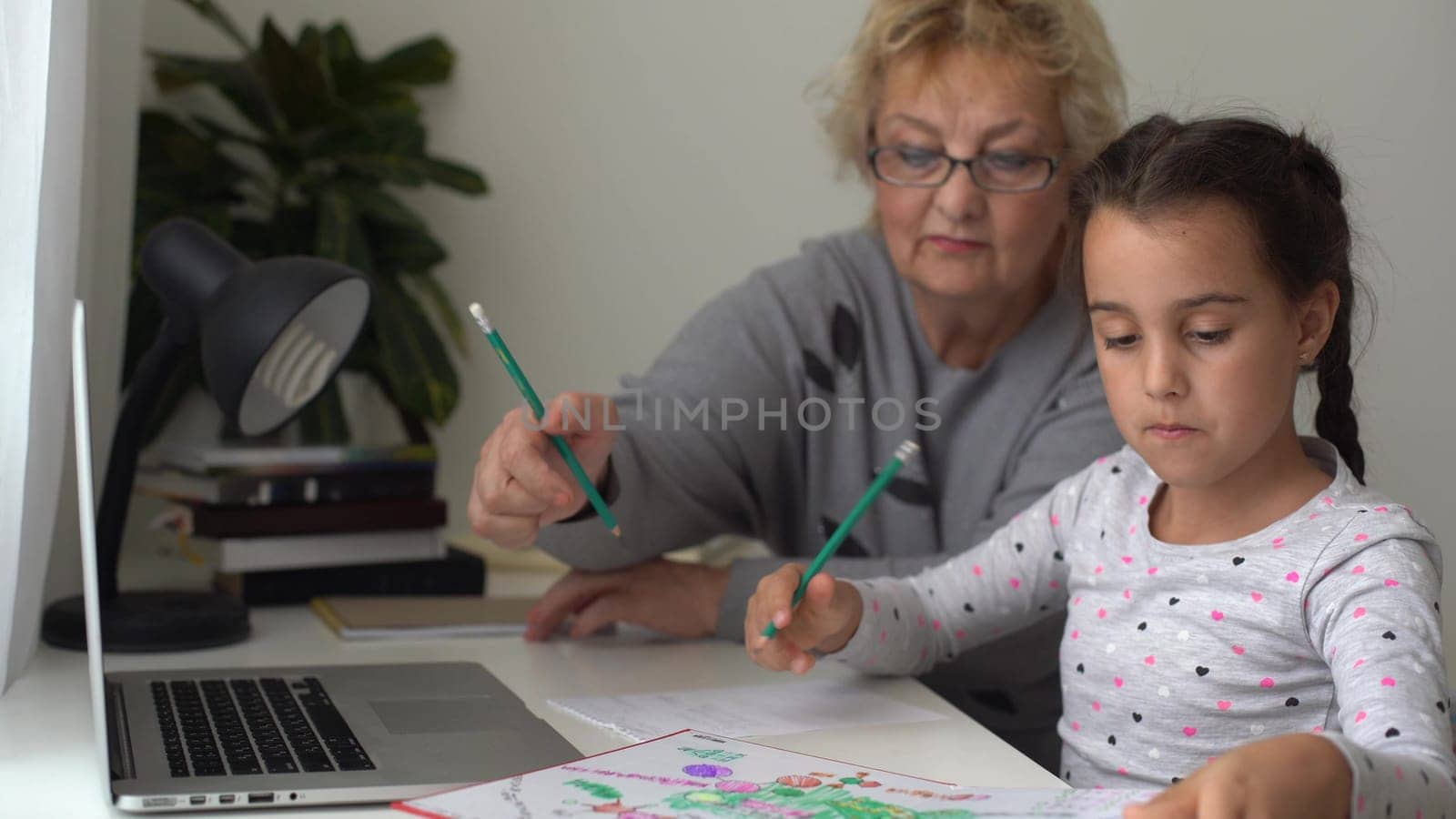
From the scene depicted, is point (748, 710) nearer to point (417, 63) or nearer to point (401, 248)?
point (401, 248)

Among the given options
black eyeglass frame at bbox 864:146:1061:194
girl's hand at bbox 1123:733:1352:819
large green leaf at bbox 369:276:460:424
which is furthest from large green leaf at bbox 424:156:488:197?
girl's hand at bbox 1123:733:1352:819

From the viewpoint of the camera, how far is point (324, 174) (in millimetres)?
2391

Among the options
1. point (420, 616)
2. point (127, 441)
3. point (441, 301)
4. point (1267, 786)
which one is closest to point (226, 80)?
point (441, 301)

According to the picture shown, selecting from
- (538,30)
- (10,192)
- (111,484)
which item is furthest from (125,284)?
(538,30)

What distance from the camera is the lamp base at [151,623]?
4.16 ft

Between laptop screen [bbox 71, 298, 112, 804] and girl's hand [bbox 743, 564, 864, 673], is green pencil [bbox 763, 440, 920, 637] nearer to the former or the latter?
girl's hand [bbox 743, 564, 864, 673]

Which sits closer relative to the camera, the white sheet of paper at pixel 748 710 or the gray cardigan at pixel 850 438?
the white sheet of paper at pixel 748 710

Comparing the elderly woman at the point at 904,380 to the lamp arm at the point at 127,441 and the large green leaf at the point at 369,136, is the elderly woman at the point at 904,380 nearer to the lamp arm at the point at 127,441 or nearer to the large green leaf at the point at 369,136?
the lamp arm at the point at 127,441

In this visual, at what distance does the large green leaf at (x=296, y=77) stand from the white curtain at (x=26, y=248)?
1.10 metres

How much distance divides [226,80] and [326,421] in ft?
1.87

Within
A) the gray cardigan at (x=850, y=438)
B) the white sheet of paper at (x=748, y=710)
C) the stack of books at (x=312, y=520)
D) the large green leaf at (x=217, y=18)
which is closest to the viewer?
the white sheet of paper at (x=748, y=710)

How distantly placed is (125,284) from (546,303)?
969mm

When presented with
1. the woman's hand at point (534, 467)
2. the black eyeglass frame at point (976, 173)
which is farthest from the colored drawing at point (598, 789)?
the black eyeglass frame at point (976, 173)

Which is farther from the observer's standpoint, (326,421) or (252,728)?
(326,421)
